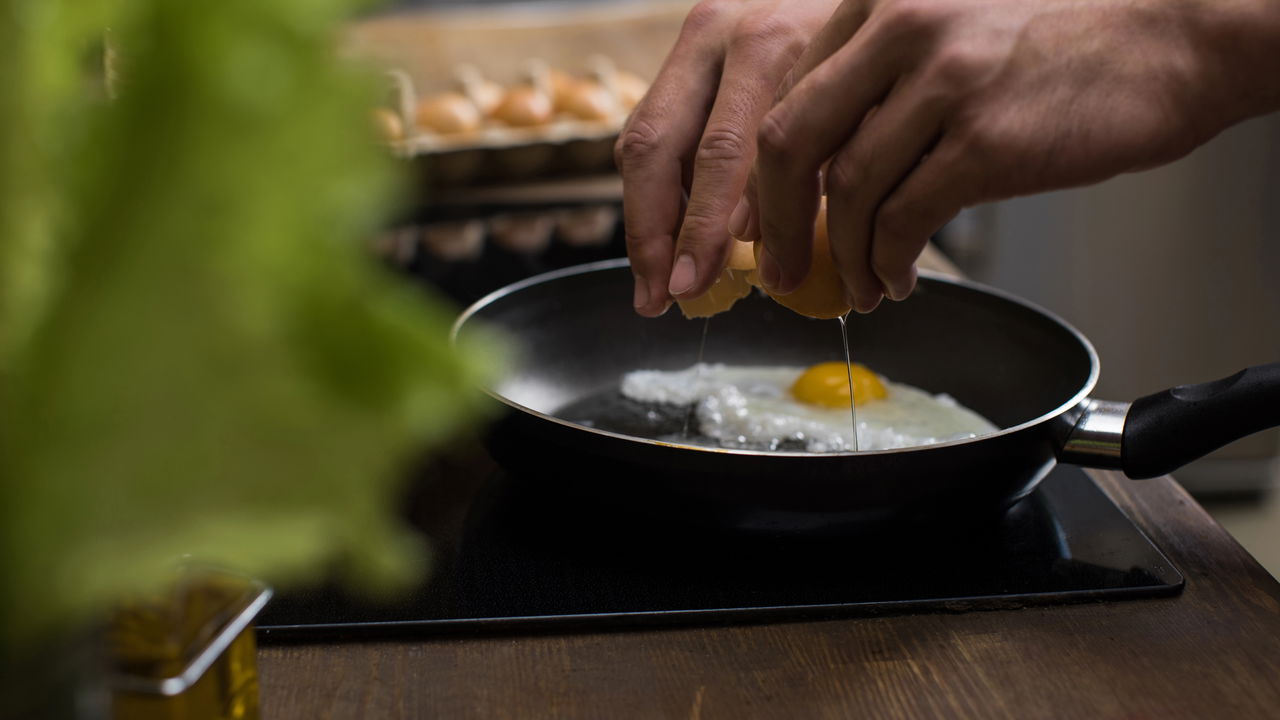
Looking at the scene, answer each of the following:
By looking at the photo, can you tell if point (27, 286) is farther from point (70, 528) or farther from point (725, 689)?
point (725, 689)

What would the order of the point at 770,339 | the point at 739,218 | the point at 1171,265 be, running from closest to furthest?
the point at 739,218
the point at 770,339
the point at 1171,265

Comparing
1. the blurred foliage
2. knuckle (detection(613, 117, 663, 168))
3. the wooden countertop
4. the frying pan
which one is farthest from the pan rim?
the blurred foliage

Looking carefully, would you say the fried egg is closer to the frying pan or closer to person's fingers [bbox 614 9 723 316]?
the frying pan

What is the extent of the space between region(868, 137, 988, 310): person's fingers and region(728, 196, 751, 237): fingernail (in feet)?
0.51

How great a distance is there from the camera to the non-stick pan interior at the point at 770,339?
3.96ft

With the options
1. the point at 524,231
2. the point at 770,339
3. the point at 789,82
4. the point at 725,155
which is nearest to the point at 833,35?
the point at 789,82

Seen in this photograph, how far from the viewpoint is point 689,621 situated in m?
0.77

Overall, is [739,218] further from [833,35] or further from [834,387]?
[834,387]

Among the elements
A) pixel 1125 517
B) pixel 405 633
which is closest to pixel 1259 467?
pixel 1125 517

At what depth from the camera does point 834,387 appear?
1.17 meters

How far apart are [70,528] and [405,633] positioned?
0.50 meters

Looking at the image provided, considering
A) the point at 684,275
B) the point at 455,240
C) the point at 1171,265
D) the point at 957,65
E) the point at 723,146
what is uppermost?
the point at 957,65

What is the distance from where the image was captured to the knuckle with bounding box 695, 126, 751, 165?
3.12ft

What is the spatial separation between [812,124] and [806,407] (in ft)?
1.55
